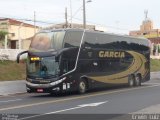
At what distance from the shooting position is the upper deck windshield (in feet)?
88.8

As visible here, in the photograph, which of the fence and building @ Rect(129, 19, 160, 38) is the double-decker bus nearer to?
the fence

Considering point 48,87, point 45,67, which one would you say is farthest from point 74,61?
point 48,87

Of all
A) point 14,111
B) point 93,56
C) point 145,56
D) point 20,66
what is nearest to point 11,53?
point 20,66

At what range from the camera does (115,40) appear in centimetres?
3294

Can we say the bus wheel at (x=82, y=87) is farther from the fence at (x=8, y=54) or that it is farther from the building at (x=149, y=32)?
the building at (x=149, y=32)

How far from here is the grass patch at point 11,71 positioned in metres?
42.6

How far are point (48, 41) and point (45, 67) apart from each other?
147 centimetres

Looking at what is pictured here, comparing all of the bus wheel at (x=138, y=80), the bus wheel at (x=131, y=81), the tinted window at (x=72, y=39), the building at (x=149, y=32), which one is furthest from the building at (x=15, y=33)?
the building at (x=149, y=32)

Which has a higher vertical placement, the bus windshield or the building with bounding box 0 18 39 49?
the building with bounding box 0 18 39 49

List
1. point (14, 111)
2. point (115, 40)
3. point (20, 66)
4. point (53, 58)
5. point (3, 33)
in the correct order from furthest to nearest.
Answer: point (3, 33) → point (20, 66) → point (115, 40) → point (53, 58) → point (14, 111)

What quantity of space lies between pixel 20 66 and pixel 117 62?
15410mm

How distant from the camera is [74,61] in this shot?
92.0 feet

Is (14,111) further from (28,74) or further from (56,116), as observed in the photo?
(28,74)

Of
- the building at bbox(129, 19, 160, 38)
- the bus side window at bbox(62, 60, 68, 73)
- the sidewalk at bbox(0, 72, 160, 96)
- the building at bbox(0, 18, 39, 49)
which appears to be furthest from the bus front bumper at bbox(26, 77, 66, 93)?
the building at bbox(129, 19, 160, 38)
